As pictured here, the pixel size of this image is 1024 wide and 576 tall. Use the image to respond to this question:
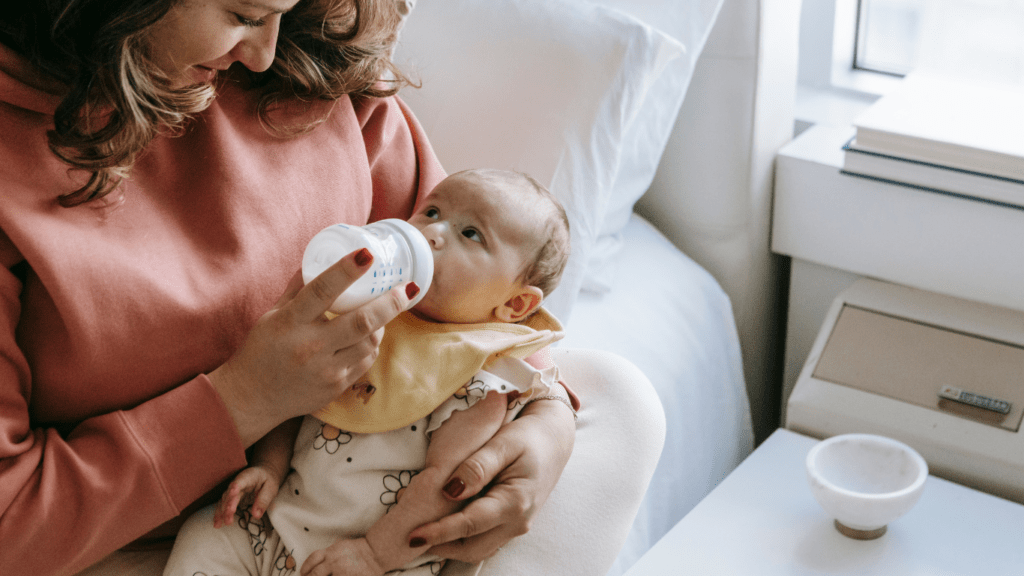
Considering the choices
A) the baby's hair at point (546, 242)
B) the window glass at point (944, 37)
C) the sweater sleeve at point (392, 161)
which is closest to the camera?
the baby's hair at point (546, 242)

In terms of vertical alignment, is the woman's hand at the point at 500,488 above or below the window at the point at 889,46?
below

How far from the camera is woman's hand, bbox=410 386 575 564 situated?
814 mm

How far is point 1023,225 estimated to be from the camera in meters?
1.28

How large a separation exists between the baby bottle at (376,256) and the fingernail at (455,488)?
18 centimetres

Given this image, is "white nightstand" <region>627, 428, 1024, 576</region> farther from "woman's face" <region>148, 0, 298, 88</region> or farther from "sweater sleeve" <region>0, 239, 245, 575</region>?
"woman's face" <region>148, 0, 298, 88</region>

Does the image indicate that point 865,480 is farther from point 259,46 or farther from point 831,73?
point 259,46

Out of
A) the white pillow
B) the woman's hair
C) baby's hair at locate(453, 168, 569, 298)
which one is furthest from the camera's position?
the white pillow

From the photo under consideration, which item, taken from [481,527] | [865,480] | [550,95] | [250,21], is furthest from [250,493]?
[865,480]

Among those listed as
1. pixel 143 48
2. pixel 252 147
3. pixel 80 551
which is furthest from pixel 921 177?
pixel 80 551

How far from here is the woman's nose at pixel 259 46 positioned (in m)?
0.79

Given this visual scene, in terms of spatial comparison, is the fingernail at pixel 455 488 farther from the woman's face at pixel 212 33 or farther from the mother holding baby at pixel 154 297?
the woman's face at pixel 212 33

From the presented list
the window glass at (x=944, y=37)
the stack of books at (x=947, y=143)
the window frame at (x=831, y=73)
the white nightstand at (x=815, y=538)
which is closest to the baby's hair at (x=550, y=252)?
the white nightstand at (x=815, y=538)

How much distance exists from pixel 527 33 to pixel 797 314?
2.43 ft

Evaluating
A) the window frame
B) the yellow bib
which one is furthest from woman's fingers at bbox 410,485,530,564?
the window frame
